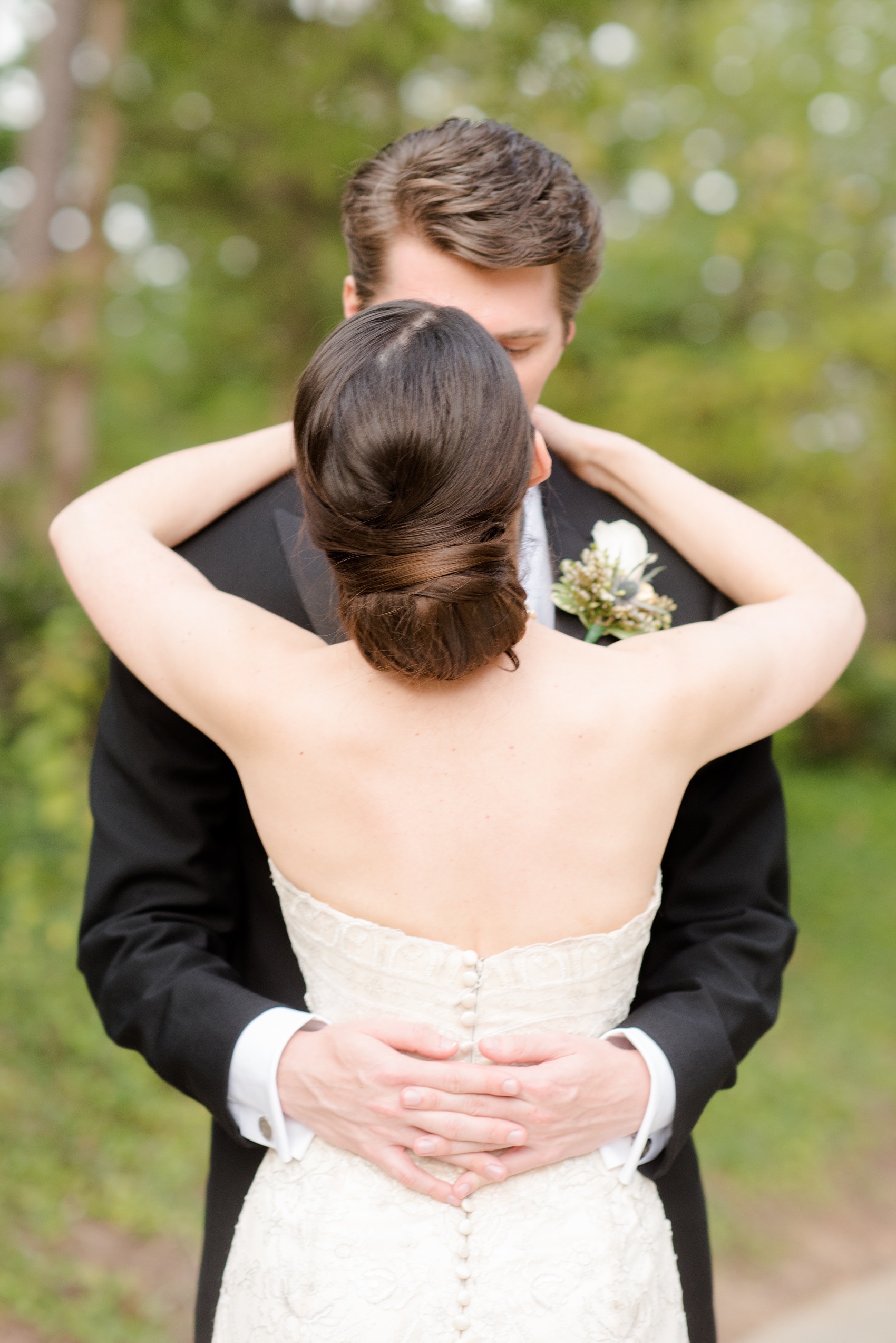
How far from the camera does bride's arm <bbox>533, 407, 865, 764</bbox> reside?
1682mm

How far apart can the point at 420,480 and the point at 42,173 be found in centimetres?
802

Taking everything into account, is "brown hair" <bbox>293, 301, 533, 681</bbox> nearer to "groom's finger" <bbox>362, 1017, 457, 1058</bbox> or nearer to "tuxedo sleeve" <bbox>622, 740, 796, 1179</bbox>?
"groom's finger" <bbox>362, 1017, 457, 1058</bbox>

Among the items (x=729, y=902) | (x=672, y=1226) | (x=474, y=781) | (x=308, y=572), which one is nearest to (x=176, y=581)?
(x=308, y=572)

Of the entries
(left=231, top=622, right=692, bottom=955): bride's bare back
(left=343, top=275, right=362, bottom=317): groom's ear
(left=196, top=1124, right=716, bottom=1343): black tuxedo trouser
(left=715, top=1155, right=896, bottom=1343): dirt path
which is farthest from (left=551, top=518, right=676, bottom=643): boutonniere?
(left=715, top=1155, right=896, bottom=1343): dirt path

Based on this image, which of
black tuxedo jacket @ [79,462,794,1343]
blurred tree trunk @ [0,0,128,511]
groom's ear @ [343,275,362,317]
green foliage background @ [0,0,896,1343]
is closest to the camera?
black tuxedo jacket @ [79,462,794,1343]

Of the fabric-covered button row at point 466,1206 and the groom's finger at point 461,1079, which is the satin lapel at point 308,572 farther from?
the groom's finger at point 461,1079

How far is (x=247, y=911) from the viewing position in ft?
7.08

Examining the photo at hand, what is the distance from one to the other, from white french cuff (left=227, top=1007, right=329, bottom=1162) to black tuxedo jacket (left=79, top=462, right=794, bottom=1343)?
2 centimetres

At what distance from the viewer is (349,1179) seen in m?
1.70

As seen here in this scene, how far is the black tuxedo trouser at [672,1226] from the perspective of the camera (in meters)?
1.98

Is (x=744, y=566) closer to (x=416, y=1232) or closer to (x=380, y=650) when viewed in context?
(x=380, y=650)

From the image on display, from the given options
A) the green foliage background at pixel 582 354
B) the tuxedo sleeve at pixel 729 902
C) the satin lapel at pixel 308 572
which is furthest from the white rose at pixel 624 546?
the green foliage background at pixel 582 354

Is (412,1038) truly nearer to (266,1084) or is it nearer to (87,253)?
(266,1084)

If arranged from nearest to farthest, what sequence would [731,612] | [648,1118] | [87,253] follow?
[648,1118]
[731,612]
[87,253]
